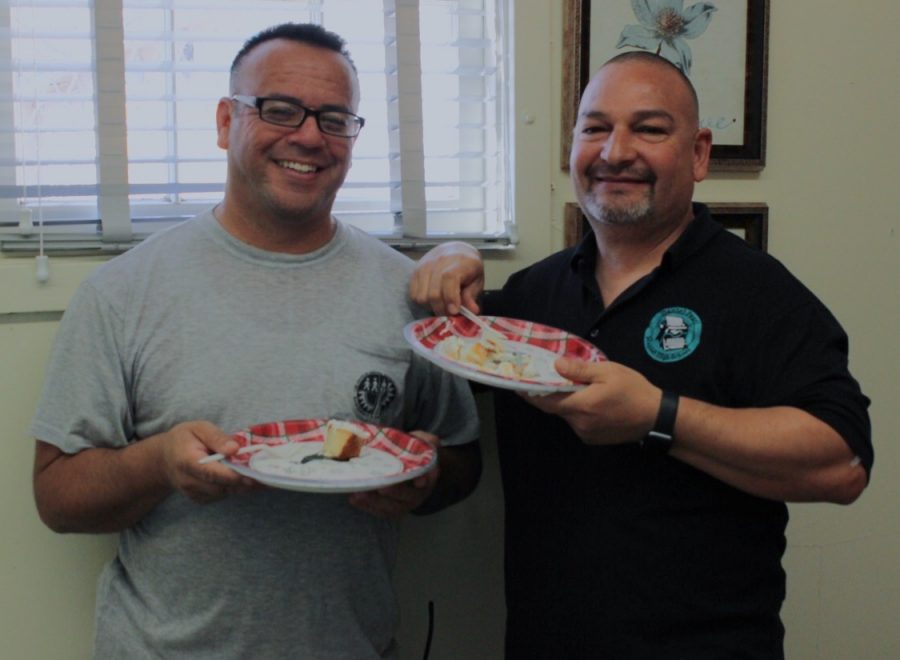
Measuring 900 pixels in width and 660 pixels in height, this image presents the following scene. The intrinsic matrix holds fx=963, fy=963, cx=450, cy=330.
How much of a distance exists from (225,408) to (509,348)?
15.9 inches

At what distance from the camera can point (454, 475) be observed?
1487 mm

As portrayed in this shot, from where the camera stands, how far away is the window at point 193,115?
154 centimetres

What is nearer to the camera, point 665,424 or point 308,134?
point 665,424

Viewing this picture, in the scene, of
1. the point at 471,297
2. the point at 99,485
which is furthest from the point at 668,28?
the point at 99,485

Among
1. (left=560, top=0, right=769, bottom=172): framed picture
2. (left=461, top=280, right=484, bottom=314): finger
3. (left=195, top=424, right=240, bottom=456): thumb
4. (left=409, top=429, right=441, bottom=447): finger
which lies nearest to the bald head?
(left=560, top=0, right=769, bottom=172): framed picture

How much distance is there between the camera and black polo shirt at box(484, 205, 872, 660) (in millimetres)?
1292

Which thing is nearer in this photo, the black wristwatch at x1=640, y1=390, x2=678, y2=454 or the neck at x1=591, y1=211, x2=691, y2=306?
the black wristwatch at x1=640, y1=390, x2=678, y2=454

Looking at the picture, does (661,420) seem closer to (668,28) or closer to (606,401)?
(606,401)

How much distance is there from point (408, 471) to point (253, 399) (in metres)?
0.28

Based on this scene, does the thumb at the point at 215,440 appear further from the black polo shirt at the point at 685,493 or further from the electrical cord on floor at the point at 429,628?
the electrical cord on floor at the point at 429,628

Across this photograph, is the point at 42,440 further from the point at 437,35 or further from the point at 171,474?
the point at 437,35

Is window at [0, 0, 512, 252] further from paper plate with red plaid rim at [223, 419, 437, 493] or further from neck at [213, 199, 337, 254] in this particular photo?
paper plate with red plaid rim at [223, 419, 437, 493]

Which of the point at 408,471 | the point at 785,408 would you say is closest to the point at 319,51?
the point at 408,471

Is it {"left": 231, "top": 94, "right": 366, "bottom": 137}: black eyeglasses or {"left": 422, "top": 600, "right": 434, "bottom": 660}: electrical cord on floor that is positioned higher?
{"left": 231, "top": 94, "right": 366, "bottom": 137}: black eyeglasses
